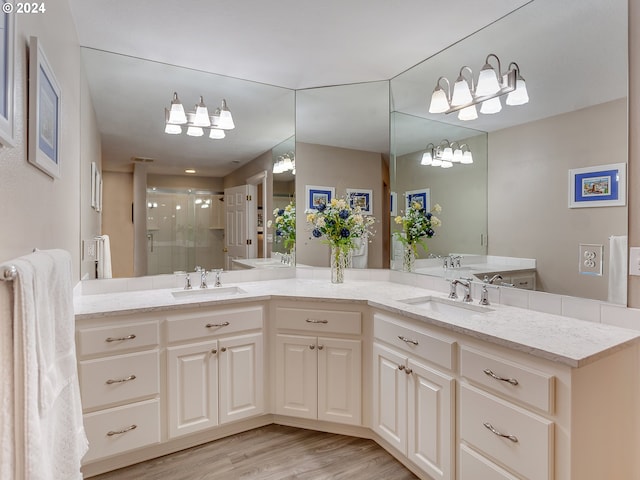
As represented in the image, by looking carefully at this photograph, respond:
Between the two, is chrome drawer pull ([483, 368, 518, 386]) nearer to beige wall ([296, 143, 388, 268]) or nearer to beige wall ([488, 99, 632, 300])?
beige wall ([488, 99, 632, 300])

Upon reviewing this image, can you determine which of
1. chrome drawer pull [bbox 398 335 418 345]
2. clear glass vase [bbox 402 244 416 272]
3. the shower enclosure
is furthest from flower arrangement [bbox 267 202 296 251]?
chrome drawer pull [bbox 398 335 418 345]

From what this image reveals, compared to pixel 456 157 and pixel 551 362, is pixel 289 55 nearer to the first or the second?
pixel 456 157

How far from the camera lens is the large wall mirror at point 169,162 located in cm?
239

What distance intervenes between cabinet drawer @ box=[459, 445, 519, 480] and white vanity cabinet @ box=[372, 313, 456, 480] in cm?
6

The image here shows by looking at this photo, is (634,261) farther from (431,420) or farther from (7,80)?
(7,80)

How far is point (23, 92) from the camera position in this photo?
1162 millimetres

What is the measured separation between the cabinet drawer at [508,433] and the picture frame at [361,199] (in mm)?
1649

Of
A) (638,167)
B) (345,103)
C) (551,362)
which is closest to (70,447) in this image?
(551,362)

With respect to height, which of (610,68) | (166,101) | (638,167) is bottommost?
(638,167)

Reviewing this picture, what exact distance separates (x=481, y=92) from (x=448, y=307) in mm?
1249

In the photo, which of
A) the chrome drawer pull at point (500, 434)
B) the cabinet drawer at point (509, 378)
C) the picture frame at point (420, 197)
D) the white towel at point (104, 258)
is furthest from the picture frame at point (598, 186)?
the white towel at point (104, 258)

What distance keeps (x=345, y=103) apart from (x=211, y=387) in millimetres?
2327

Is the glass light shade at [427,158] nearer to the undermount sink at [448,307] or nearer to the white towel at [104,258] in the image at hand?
the undermount sink at [448,307]

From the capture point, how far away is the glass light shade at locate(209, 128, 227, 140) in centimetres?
267
